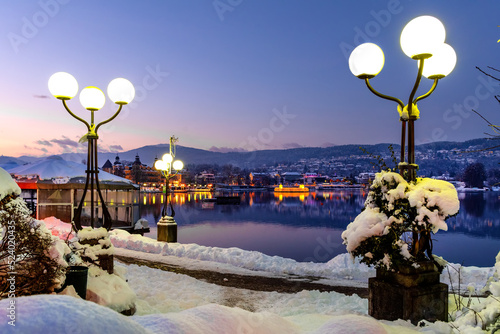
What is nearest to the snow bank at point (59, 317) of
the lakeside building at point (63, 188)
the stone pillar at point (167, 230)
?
the stone pillar at point (167, 230)

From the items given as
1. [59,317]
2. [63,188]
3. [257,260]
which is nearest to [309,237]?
[63,188]

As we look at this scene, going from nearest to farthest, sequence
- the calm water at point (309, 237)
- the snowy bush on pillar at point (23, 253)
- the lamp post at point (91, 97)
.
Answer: the snowy bush on pillar at point (23, 253)
the lamp post at point (91, 97)
the calm water at point (309, 237)

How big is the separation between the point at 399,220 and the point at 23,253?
490 centimetres

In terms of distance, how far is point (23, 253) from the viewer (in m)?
4.19

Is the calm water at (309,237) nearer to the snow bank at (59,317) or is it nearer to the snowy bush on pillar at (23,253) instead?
the snowy bush on pillar at (23,253)

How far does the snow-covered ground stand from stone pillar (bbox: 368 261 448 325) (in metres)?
0.31

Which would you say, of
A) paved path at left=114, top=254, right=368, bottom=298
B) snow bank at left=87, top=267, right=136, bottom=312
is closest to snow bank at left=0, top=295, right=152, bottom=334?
snow bank at left=87, top=267, right=136, bottom=312

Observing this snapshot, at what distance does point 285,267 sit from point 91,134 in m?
6.63

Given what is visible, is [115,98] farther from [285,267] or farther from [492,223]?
[492,223]

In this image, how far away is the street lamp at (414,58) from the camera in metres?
5.12

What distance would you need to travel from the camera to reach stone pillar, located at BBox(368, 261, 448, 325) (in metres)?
4.74

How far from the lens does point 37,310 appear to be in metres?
2.03

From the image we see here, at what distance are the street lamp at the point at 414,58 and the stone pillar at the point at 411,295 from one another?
146cm

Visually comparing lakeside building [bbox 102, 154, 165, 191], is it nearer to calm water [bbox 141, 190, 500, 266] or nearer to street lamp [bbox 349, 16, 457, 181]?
calm water [bbox 141, 190, 500, 266]
